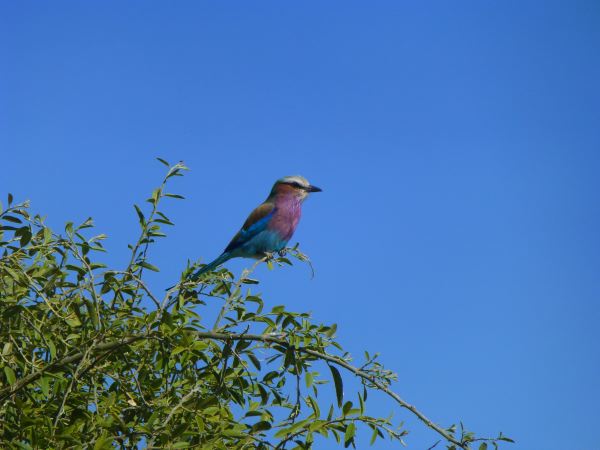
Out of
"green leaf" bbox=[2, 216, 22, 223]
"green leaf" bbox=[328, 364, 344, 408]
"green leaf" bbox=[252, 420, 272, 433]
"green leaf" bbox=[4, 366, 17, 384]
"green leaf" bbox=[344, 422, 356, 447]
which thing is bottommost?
"green leaf" bbox=[4, 366, 17, 384]

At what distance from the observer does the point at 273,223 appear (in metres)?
6.95

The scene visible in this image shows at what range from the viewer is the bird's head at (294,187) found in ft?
24.1

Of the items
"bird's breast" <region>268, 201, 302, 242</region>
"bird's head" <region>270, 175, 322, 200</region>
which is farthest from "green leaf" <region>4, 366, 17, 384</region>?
"bird's head" <region>270, 175, 322, 200</region>

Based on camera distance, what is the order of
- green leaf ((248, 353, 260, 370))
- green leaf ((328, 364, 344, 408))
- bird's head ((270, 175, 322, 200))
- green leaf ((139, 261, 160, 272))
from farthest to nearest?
1. bird's head ((270, 175, 322, 200))
2. green leaf ((139, 261, 160, 272))
3. green leaf ((248, 353, 260, 370))
4. green leaf ((328, 364, 344, 408))

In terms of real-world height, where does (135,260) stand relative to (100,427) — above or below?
above

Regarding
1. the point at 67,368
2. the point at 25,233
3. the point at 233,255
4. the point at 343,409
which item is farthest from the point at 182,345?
the point at 233,255

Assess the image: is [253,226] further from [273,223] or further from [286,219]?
[286,219]

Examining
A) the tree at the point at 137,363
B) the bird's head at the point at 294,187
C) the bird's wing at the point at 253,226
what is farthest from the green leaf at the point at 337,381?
the bird's head at the point at 294,187

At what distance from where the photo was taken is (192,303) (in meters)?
3.92

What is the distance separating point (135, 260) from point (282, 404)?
91 cm

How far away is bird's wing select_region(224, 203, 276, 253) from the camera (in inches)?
268

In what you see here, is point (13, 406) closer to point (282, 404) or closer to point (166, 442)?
point (166, 442)

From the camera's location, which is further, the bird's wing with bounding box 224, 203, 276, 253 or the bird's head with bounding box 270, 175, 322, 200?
the bird's head with bounding box 270, 175, 322, 200

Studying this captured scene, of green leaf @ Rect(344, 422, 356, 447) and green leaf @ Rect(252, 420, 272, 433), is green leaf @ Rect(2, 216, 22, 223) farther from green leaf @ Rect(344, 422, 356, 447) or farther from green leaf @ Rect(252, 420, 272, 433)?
green leaf @ Rect(344, 422, 356, 447)
